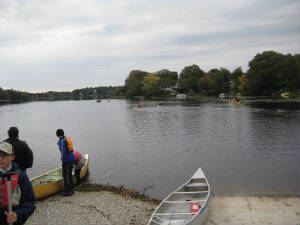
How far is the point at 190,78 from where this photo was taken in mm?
167000

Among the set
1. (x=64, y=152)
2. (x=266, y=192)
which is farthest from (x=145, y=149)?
(x=64, y=152)

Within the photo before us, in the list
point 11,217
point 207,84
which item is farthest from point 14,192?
point 207,84

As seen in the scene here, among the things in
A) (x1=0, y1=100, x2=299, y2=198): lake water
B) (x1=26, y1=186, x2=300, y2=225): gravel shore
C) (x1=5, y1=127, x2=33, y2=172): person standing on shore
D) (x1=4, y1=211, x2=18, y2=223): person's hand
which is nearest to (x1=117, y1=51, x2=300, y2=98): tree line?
(x1=0, y1=100, x2=299, y2=198): lake water

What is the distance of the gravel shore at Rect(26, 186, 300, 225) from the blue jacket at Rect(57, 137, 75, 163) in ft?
5.73

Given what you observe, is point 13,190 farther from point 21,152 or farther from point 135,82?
point 135,82

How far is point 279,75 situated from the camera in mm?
98125

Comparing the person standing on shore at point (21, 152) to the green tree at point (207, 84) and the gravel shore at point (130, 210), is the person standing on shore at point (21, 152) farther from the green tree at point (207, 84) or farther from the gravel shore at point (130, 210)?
the green tree at point (207, 84)

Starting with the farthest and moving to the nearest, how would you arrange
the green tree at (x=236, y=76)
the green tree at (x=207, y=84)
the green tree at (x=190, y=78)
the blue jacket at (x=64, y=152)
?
the green tree at (x=190, y=78) → the green tree at (x=207, y=84) → the green tree at (x=236, y=76) → the blue jacket at (x=64, y=152)

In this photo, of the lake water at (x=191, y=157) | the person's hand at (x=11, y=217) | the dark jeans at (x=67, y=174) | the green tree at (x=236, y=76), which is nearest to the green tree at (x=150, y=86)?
the green tree at (x=236, y=76)

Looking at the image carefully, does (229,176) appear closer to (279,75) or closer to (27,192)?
(27,192)

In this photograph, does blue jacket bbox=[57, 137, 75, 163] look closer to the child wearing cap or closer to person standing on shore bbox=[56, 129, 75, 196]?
person standing on shore bbox=[56, 129, 75, 196]

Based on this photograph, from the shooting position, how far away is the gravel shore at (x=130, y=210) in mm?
9695

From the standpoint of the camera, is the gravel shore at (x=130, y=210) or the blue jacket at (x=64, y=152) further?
the blue jacket at (x=64, y=152)

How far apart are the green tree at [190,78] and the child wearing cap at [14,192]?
537 ft
